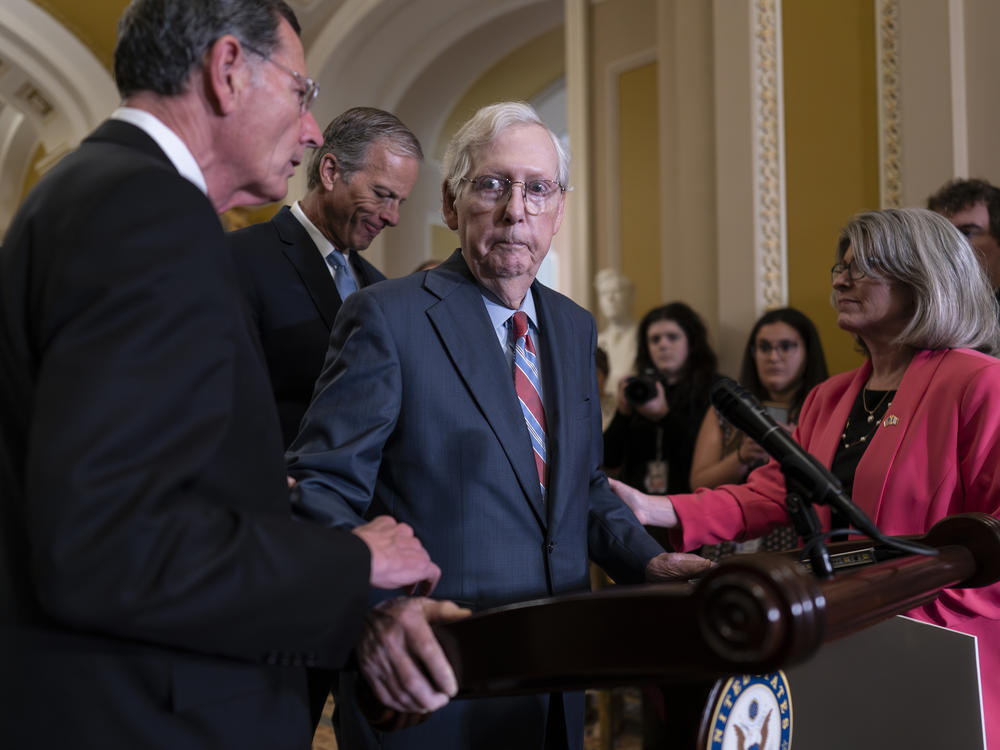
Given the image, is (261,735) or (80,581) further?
(261,735)

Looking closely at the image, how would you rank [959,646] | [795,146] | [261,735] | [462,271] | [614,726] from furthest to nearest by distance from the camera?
1. [795,146]
2. [614,726]
3. [462,271]
4. [959,646]
5. [261,735]

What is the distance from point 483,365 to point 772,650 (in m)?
0.81

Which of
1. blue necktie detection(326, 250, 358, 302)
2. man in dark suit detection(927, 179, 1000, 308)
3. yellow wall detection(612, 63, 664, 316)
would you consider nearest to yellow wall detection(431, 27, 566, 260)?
yellow wall detection(612, 63, 664, 316)

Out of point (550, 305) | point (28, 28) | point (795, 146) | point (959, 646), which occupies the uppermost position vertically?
point (28, 28)

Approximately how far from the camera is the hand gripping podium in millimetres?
874

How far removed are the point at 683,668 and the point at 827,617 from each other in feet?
0.51

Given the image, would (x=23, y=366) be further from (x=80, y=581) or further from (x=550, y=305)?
(x=550, y=305)

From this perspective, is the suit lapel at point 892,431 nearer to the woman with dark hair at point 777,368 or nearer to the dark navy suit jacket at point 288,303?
the dark navy suit jacket at point 288,303

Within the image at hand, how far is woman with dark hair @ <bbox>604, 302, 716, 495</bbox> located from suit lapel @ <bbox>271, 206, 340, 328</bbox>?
182cm

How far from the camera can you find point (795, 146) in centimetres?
448

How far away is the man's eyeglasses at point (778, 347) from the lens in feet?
13.1

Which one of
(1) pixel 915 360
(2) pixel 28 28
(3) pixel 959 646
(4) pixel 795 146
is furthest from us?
(2) pixel 28 28

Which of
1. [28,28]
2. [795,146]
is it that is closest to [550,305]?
[795,146]

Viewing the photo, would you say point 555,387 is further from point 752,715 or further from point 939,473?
point 939,473
